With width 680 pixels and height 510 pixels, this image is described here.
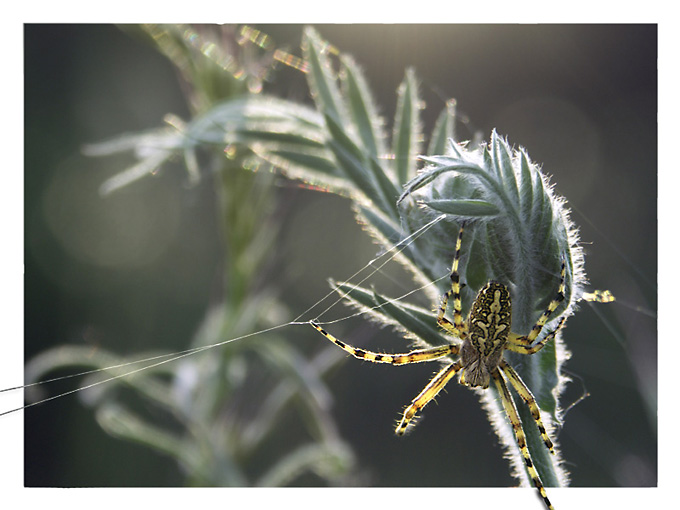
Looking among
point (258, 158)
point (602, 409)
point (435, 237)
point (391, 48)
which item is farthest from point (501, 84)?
point (435, 237)

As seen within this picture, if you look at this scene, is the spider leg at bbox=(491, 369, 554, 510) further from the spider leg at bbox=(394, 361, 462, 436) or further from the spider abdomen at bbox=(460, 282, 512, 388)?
the spider leg at bbox=(394, 361, 462, 436)

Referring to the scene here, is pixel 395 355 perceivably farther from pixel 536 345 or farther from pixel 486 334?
pixel 536 345

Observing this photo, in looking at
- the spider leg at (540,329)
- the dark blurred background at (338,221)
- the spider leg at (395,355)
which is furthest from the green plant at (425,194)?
the dark blurred background at (338,221)

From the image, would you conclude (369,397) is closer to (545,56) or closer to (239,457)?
(239,457)

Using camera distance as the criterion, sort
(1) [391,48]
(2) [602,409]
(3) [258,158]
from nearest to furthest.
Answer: (3) [258,158] < (1) [391,48] < (2) [602,409]

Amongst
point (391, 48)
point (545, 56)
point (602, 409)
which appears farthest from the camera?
point (545, 56)

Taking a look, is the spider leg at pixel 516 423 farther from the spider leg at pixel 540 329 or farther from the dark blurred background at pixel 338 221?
the dark blurred background at pixel 338 221
